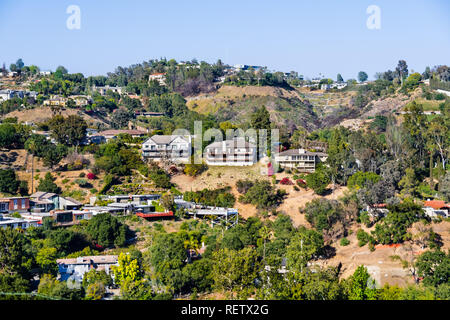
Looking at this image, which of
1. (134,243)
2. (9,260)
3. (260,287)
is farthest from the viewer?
(134,243)

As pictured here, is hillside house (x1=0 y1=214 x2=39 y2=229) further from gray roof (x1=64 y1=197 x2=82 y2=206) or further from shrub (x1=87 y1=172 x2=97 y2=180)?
shrub (x1=87 y1=172 x2=97 y2=180)

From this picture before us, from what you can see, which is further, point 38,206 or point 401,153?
point 401,153

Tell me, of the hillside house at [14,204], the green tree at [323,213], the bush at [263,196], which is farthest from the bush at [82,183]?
the green tree at [323,213]

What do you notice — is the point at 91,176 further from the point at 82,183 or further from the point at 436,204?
the point at 436,204
